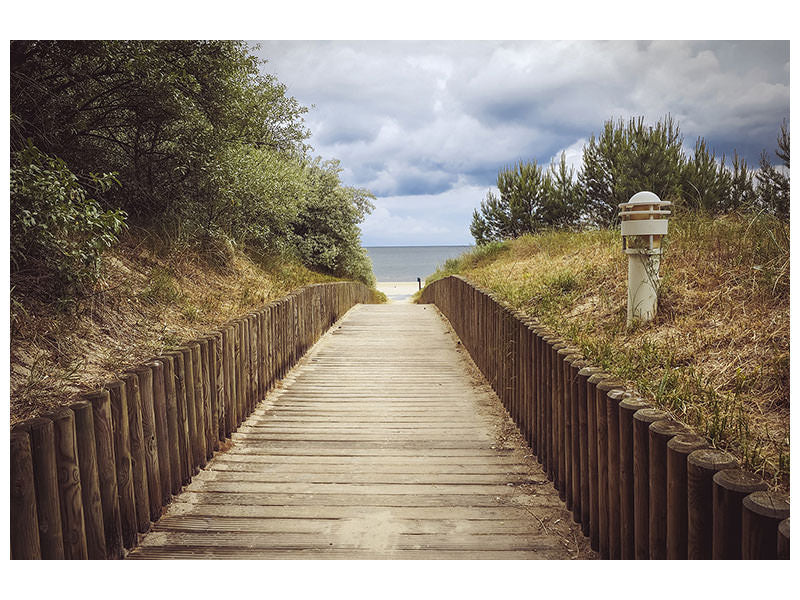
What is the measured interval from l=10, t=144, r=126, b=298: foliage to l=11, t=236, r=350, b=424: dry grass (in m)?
0.17

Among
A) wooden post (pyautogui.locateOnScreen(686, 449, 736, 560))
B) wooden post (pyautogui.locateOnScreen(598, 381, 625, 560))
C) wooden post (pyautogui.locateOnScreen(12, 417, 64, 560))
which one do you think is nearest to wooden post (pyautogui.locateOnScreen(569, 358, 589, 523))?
wooden post (pyautogui.locateOnScreen(598, 381, 625, 560))

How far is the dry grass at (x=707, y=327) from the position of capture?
2.25m

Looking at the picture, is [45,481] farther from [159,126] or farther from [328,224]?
[328,224]

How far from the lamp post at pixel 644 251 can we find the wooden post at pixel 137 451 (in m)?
3.21

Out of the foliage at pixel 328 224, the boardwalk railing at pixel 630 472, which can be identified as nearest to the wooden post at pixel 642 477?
the boardwalk railing at pixel 630 472

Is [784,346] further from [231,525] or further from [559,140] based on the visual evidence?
[231,525]

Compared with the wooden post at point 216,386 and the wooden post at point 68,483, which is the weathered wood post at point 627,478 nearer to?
the wooden post at point 68,483

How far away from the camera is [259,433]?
3975 mm

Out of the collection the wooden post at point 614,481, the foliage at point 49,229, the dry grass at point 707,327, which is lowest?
the wooden post at point 614,481

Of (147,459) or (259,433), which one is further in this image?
(259,433)

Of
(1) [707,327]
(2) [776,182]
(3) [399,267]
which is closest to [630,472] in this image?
(1) [707,327]
